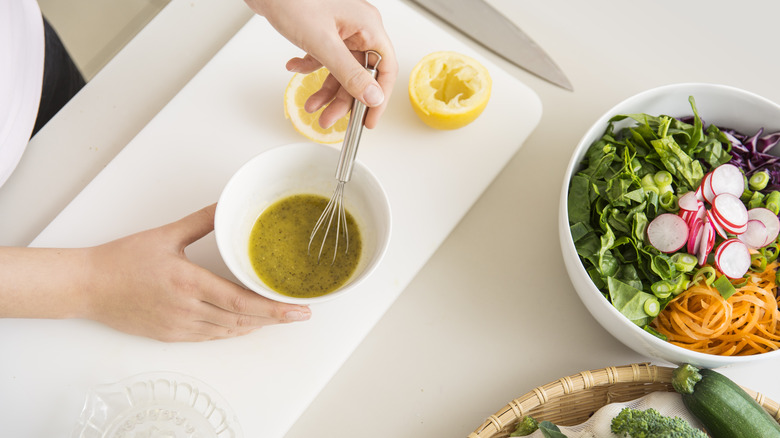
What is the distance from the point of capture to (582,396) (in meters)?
0.99

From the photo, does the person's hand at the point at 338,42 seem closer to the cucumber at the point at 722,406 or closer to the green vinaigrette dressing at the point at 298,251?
the green vinaigrette dressing at the point at 298,251

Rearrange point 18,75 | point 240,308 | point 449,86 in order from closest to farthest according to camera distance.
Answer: point 240,308, point 18,75, point 449,86

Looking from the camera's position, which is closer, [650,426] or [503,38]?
[650,426]

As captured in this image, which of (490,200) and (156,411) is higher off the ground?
(490,200)

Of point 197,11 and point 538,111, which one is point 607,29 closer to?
point 538,111

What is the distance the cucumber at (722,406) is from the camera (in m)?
0.90

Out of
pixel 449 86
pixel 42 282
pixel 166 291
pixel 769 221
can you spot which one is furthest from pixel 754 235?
pixel 42 282

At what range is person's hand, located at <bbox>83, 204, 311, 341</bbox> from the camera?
3.21 feet

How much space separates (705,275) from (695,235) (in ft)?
0.23

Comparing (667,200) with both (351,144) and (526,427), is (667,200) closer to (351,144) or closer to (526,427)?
(526,427)

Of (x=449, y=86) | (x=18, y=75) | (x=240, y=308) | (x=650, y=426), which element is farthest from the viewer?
(x=449, y=86)

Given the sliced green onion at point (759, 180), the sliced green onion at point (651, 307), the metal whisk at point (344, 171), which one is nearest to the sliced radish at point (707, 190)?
the sliced green onion at point (759, 180)

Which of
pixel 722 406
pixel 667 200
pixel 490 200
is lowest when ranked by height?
pixel 722 406

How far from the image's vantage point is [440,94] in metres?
1.20
